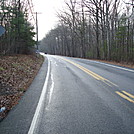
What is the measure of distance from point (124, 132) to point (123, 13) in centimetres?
3103

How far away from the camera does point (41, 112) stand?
444 centimetres

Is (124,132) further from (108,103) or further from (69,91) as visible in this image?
(69,91)

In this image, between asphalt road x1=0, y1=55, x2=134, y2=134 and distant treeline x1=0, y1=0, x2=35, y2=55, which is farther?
distant treeline x1=0, y1=0, x2=35, y2=55

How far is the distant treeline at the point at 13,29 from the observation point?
17.6 m

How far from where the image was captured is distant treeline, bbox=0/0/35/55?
17.6 meters

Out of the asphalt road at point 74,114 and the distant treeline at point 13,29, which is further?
the distant treeline at point 13,29

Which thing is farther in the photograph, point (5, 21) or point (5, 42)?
point (5, 21)

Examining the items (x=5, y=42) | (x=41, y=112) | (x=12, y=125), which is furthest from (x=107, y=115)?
(x=5, y=42)

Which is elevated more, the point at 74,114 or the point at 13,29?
the point at 13,29

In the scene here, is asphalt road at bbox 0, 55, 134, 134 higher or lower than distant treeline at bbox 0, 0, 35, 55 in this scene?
lower

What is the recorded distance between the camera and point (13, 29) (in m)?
22.1

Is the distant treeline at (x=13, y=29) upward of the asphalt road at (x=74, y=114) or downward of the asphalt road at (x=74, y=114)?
upward

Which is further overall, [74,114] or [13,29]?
[13,29]

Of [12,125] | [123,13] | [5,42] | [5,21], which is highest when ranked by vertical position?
[123,13]
